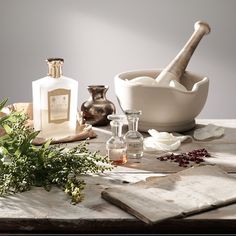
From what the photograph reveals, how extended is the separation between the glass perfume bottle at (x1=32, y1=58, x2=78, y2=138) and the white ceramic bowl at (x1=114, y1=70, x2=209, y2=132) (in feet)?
0.50

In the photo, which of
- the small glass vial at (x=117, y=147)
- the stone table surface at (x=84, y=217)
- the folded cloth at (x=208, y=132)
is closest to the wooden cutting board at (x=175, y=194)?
the stone table surface at (x=84, y=217)

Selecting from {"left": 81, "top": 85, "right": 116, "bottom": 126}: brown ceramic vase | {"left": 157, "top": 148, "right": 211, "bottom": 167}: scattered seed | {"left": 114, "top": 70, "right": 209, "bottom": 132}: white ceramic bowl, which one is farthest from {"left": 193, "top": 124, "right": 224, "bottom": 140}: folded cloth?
{"left": 81, "top": 85, "right": 116, "bottom": 126}: brown ceramic vase

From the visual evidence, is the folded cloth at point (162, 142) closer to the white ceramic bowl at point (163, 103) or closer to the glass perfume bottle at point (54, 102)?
the white ceramic bowl at point (163, 103)

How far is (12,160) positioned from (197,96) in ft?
2.05

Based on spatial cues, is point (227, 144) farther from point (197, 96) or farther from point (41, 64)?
point (41, 64)

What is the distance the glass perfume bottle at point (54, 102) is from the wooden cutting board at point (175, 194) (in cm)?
46

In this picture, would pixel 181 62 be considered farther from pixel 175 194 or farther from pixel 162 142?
pixel 175 194

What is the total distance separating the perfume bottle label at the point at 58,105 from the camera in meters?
1.54

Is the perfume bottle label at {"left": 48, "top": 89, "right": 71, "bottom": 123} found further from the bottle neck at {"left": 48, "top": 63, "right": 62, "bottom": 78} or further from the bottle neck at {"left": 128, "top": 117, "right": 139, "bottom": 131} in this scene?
the bottle neck at {"left": 128, "top": 117, "right": 139, "bottom": 131}

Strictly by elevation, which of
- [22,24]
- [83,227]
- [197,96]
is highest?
[22,24]

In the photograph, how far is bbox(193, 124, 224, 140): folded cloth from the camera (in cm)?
157

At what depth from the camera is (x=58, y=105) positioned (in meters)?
1.55

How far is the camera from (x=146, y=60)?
9.12ft

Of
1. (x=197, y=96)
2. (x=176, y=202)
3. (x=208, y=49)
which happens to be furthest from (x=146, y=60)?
(x=176, y=202)
